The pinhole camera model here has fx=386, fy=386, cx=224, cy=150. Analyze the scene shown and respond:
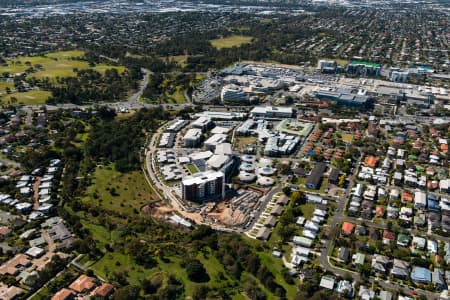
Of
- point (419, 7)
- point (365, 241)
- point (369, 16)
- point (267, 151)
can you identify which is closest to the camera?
point (365, 241)

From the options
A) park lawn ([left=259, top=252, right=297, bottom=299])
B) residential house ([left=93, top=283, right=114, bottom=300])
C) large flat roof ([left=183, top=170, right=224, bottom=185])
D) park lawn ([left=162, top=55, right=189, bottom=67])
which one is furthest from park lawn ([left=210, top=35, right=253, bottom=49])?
residential house ([left=93, top=283, right=114, bottom=300])

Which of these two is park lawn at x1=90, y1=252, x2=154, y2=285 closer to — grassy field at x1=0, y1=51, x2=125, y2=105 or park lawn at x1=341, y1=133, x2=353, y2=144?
park lawn at x1=341, y1=133, x2=353, y2=144

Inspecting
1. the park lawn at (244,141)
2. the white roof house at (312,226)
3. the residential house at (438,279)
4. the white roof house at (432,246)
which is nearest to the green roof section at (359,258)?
the white roof house at (312,226)

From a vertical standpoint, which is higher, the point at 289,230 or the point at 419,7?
the point at 419,7

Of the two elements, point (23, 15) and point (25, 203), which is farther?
point (23, 15)

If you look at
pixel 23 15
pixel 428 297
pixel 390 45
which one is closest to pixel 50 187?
pixel 428 297

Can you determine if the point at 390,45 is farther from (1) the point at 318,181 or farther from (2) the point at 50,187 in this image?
(2) the point at 50,187

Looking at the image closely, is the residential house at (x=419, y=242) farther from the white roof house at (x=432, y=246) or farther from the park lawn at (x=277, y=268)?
the park lawn at (x=277, y=268)
